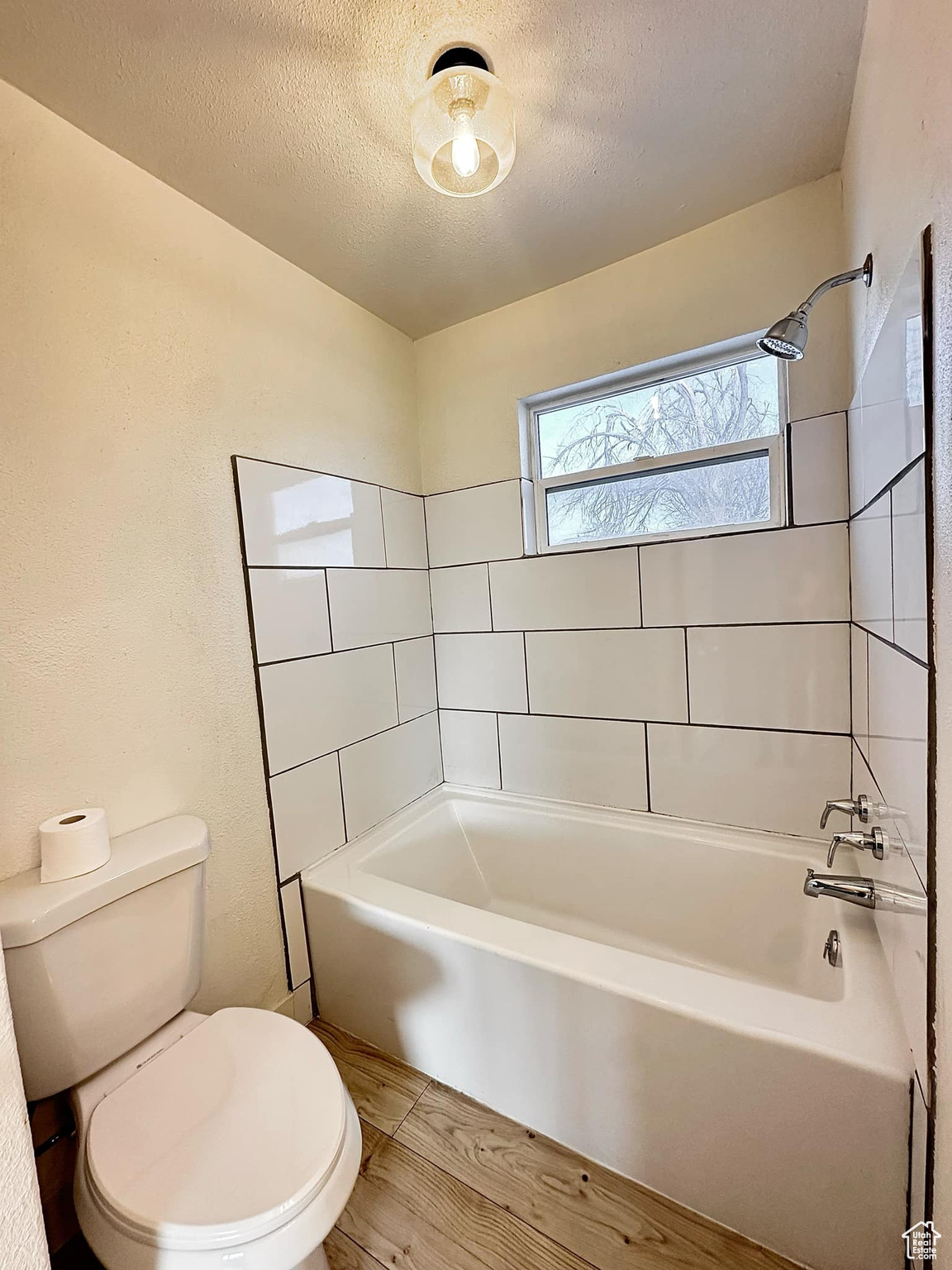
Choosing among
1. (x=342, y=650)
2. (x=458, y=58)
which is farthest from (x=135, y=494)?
(x=458, y=58)

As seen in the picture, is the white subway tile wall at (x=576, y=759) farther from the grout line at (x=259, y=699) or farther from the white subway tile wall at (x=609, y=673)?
the grout line at (x=259, y=699)

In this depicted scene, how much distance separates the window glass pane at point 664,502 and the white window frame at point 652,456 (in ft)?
0.07

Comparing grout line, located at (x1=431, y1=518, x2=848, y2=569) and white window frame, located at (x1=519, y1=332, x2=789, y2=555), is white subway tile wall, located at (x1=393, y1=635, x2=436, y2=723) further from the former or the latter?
white window frame, located at (x1=519, y1=332, x2=789, y2=555)

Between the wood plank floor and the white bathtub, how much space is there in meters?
0.04

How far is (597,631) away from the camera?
1.77m

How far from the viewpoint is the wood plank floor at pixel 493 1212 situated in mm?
985

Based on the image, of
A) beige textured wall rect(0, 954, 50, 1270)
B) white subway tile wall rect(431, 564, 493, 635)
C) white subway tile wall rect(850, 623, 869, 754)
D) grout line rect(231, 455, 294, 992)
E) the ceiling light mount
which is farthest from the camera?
white subway tile wall rect(431, 564, 493, 635)

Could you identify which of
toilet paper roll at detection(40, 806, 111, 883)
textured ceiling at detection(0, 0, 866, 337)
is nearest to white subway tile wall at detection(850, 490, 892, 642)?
textured ceiling at detection(0, 0, 866, 337)

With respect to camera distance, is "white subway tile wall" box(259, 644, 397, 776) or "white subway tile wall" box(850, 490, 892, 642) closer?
"white subway tile wall" box(850, 490, 892, 642)

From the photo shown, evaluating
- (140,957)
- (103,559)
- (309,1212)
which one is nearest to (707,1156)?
(309,1212)


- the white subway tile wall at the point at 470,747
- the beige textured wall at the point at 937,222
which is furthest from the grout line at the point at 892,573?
the white subway tile wall at the point at 470,747

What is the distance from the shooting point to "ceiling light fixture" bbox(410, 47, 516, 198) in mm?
941

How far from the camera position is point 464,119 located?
3.13 ft

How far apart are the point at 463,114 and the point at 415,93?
214 millimetres
